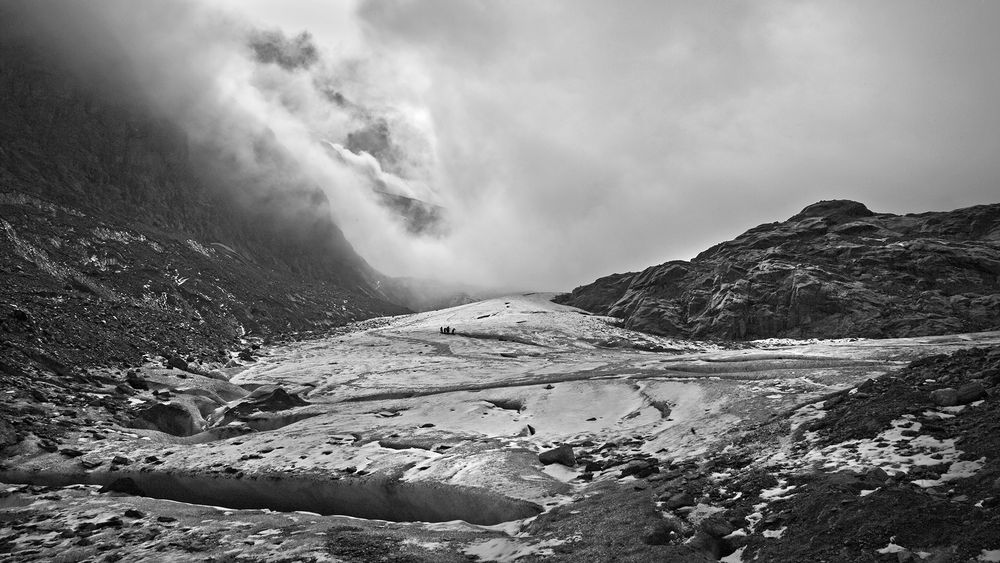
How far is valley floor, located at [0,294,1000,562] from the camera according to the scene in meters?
10.2

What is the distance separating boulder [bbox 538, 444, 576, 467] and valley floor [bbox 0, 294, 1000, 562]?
0.12 m

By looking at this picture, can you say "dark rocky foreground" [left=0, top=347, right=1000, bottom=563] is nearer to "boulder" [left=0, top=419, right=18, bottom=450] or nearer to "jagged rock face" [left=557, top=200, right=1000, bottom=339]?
"boulder" [left=0, top=419, right=18, bottom=450]

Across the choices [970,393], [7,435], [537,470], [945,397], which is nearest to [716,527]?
[537,470]

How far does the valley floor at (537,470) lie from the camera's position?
33.6 feet

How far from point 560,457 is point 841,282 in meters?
67.0

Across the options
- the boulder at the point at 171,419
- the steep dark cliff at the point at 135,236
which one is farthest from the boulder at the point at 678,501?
the steep dark cliff at the point at 135,236

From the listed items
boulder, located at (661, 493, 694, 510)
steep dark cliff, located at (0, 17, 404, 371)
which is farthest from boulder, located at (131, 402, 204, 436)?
boulder, located at (661, 493, 694, 510)

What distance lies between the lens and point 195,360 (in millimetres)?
40938

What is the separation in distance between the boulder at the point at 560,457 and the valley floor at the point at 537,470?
0.12 metres

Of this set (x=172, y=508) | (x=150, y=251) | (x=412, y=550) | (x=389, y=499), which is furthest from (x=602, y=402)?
(x=150, y=251)

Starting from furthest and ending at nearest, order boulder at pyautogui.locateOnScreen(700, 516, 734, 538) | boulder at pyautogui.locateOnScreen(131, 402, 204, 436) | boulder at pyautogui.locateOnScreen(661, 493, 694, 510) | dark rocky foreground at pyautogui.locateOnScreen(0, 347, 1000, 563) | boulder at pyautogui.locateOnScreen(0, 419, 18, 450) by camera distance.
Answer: boulder at pyautogui.locateOnScreen(131, 402, 204, 436) < boulder at pyautogui.locateOnScreen(0, 419, 18, 450) < boulder at pyautogui.locateOnScreen(661, 493, 694, 510) < boulder at pyautogui.locateOnScreen(700, 516, 734, 538) < dark rocky foreground at pyautogui.locateOnScreen(0, 347, 1000, 563)

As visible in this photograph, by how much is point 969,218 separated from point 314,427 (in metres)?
99.1

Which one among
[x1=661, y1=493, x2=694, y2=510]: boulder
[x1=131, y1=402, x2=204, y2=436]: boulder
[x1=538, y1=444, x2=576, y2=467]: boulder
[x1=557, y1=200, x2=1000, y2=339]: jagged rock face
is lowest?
[x1=661, y1=493, x2=694, y2=510]: boulder

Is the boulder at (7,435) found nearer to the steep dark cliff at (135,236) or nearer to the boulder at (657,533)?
the steep dark cliff at (135,236)
